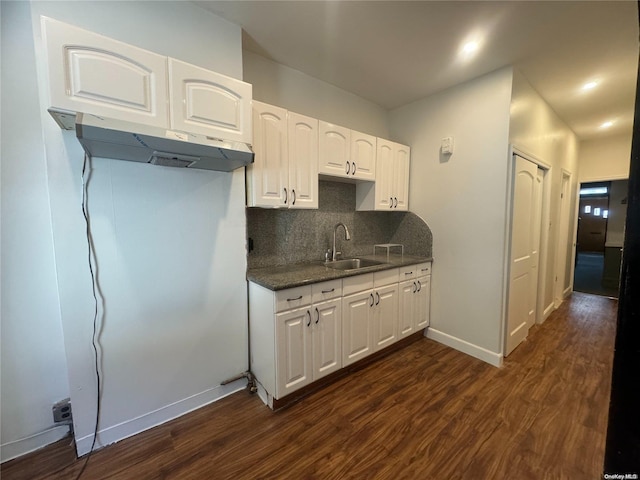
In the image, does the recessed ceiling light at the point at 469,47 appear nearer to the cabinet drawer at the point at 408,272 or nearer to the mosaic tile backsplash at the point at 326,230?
the mosaic tile backsplash at the point at 326,230

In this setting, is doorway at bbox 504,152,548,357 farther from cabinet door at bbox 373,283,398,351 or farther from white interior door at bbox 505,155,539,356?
cabinet door at bbox 373,283,398,351

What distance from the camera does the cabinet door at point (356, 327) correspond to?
214 cm

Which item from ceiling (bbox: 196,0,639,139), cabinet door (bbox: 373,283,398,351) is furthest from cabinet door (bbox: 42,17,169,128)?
cabinet door (bbox: 373,283,398,351)

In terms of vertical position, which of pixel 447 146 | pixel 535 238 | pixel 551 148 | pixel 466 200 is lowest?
pixel 535 238

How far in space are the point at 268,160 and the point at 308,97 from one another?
1.03 metres

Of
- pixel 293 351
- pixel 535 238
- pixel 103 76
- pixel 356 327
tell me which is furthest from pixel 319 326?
pixel 535 238

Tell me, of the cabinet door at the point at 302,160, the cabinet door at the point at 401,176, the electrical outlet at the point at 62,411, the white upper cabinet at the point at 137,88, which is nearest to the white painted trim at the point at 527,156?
the cabinet door at the point at 401,176

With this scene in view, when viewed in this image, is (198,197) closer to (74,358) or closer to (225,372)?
(74,358)

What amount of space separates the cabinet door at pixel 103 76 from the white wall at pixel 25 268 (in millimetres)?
495

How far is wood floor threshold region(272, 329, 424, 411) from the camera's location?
6.25 feet

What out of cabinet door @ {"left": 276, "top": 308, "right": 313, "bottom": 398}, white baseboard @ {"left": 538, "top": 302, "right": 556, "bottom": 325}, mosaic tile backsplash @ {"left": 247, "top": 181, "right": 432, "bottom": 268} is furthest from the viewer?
white baseboard @ {"left": 538, "top": 302, "right": 556, "bottom": 325}

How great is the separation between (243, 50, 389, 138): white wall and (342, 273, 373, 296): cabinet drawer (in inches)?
65.8

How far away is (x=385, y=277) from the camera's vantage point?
94.9 inches

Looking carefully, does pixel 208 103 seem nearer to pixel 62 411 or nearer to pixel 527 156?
pixel 62 411
